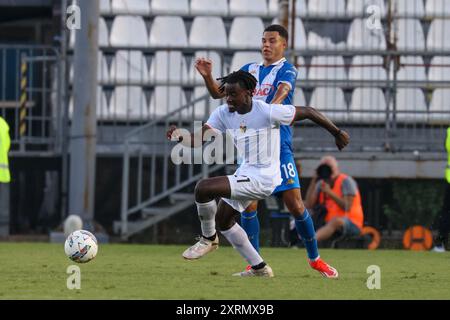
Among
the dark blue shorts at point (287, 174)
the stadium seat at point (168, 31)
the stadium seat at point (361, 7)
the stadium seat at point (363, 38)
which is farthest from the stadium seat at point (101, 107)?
the dark blue shorts at point (287, 174)

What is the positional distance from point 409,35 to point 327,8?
126cm

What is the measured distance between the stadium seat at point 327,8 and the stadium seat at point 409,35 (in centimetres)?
85

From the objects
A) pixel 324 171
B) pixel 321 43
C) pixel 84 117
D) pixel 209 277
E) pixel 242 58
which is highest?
pixel 321 43

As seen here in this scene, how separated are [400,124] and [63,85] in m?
4.53

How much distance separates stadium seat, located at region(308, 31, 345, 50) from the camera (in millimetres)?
19234

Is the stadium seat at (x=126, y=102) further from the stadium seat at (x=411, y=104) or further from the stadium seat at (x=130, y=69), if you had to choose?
the stadium seat at (x=411, y=104)

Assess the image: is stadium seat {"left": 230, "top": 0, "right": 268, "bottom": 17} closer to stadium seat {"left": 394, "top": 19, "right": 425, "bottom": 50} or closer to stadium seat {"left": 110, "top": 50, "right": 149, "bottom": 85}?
stadium seat {"left": 110, "top": 50, "right": 149, "bottom": 85}

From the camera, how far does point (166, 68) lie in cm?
1834

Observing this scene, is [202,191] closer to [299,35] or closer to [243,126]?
[243,126]

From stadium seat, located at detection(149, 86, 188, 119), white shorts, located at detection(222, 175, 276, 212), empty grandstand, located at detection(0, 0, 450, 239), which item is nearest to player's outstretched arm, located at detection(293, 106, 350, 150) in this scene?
white shorts, located at detection(222, 175, 276, 212)

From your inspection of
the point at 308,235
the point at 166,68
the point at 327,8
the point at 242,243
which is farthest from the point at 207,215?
the point at 327,8

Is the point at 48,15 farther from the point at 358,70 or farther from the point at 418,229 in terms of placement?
the point at 418,229

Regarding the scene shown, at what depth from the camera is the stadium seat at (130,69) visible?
1830cm
